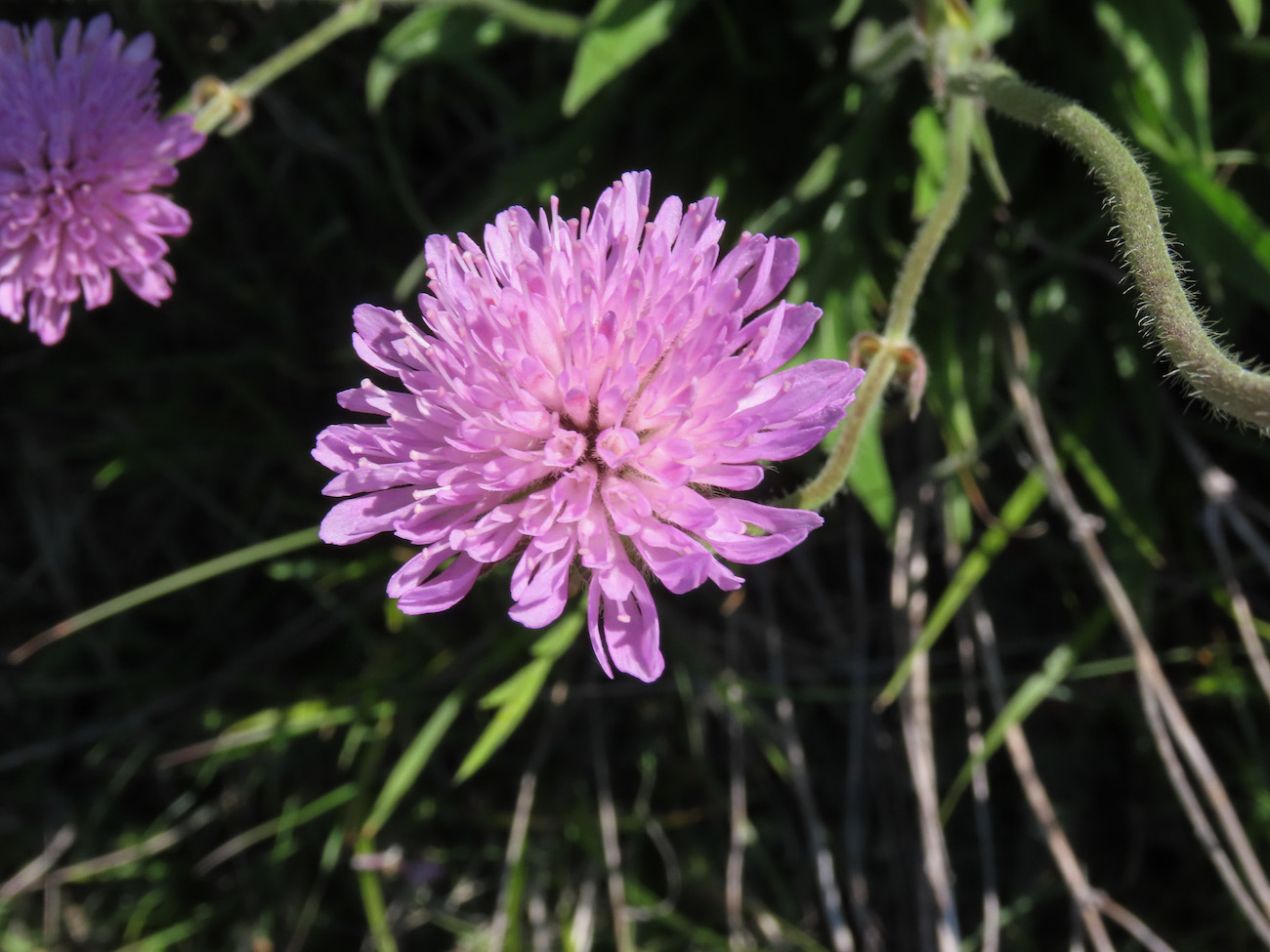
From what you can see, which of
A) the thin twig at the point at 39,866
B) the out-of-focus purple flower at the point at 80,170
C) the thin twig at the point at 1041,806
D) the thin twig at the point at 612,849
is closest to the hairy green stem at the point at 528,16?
the out-of-focus purple flower at the point at 80,170

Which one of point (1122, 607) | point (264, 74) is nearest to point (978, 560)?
point (1122, 607)

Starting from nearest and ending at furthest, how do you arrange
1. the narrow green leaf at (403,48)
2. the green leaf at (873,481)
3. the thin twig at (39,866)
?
the green leaf at (873,481) < the narrow green leaf at (403,48) < the thin twig at (39,866)

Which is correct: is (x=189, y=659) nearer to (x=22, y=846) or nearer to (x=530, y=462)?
(x=22, y=846)

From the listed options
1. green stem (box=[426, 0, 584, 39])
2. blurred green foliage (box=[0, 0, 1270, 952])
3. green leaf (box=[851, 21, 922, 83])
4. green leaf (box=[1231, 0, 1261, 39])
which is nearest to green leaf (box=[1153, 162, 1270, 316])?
blurred green foliage (box=[0, 0, 1270, 952])

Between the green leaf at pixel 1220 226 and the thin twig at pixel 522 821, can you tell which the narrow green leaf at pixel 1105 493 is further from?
the thin twig at pixel 522 821

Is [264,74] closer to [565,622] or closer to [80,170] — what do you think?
[80,170]

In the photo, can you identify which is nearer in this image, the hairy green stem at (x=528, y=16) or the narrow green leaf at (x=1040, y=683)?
the hairy green stem at (x=528, y=16)
